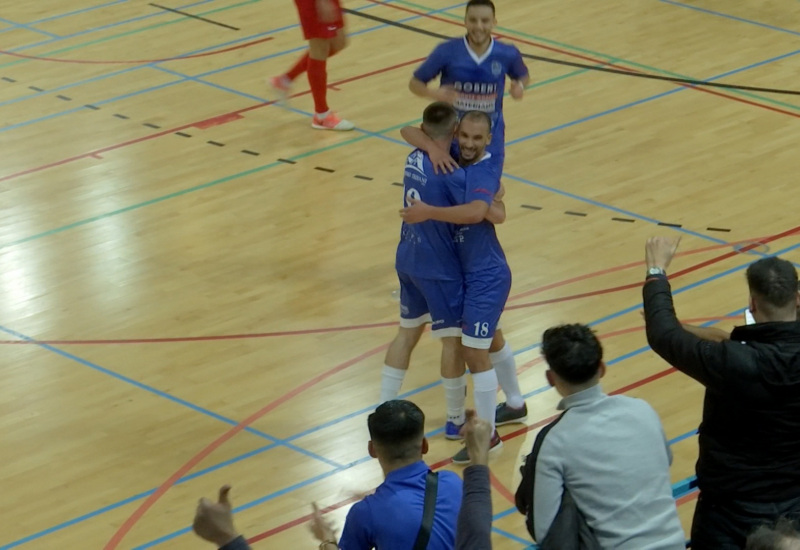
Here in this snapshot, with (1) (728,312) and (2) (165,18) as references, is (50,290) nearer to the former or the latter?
(1) (728,312)

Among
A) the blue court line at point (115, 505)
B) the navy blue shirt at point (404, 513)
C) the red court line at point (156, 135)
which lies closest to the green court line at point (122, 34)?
the red court line at point (156, 135)

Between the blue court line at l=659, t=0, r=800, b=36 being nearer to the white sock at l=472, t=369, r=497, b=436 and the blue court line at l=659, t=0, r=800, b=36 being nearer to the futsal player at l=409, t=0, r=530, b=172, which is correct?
the futsal player at l=409, t=0, r=530, b=172

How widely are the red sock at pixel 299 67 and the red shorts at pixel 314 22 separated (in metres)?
0.35

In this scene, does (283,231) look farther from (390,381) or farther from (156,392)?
(390,381)

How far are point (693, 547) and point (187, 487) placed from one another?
308 cm

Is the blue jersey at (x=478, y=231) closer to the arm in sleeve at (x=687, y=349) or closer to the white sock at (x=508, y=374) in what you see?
the white sock at (x=508, y=374)

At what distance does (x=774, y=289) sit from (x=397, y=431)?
51.0 inches

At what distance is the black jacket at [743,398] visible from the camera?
4488mm

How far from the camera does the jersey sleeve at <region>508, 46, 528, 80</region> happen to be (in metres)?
8.99

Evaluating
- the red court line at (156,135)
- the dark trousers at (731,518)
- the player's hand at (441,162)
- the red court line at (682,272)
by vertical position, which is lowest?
the red court line at (682,272)

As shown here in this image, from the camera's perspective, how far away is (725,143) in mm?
11477

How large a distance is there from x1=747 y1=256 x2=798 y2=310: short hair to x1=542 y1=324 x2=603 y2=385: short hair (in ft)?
1.96

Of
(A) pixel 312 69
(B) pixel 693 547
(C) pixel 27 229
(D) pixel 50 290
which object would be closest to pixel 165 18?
(A) pixel 312 69

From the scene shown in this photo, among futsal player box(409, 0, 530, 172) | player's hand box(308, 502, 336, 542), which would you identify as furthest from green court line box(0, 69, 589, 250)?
player's hand box(308, 502, 336, 542)
